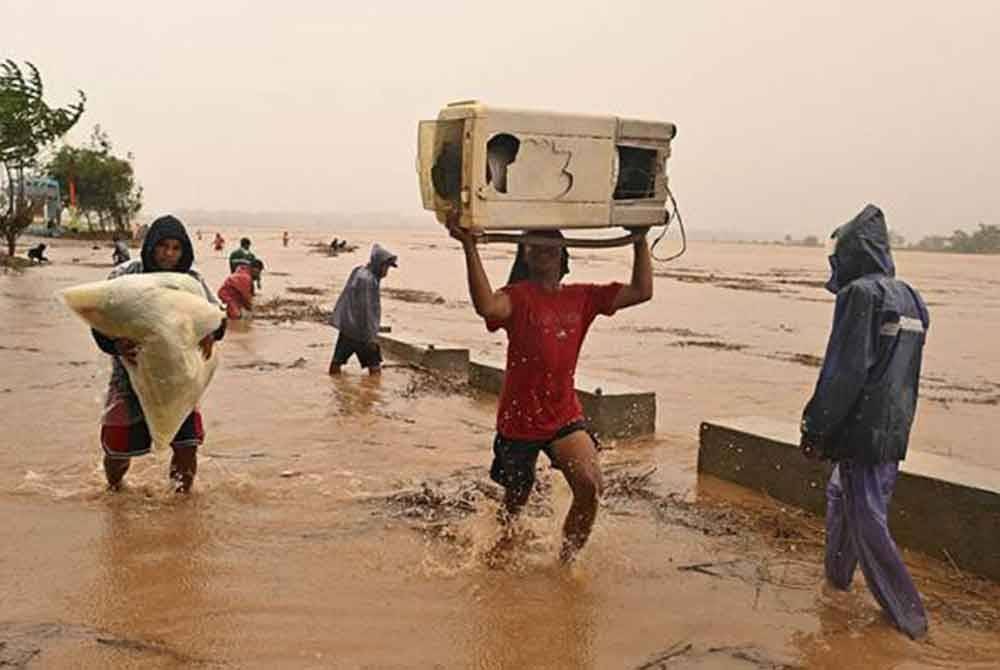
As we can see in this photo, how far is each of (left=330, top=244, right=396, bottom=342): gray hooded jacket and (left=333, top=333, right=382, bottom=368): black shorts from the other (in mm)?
70

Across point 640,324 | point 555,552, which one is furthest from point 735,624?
point 640,324

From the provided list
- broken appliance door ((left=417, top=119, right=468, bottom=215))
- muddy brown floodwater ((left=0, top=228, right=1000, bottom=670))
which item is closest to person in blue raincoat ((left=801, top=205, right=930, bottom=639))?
muddy brown floodwater ((left=0, top=228, right=1000, bottom=670))

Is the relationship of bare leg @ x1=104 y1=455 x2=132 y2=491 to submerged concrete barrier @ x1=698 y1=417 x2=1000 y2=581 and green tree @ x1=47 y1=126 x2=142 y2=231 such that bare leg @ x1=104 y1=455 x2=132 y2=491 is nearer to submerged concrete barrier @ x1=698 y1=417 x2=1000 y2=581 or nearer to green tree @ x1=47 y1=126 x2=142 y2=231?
submerged concrete barrier @ x1=698 y1=417 x2=1000 y2=581

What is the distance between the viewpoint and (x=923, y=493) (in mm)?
4918

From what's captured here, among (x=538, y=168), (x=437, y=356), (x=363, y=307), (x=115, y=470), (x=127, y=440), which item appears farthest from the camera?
(x=437, y=356)

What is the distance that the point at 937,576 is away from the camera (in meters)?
4.68

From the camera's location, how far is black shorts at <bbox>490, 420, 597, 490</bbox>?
4348mm

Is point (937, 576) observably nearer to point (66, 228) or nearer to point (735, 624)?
point (735, 624)

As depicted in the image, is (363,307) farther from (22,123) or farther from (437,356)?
(22,123)

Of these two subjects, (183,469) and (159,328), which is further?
(183,469)

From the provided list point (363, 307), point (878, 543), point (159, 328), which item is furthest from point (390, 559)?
point (363, 307)

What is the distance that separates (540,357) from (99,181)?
55.5 m

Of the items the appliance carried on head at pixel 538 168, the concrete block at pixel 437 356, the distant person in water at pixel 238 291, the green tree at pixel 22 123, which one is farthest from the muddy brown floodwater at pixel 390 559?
the green tree at pixel 22 123

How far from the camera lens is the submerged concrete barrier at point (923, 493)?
465cm
